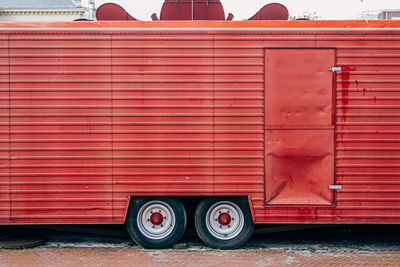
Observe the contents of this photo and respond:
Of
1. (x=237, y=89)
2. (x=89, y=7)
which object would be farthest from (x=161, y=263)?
(x=89, y=7)

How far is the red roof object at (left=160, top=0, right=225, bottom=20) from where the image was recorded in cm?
653

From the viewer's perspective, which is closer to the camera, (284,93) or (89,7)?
(284,93)

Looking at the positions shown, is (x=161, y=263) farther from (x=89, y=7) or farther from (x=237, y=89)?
(x=89, y=7)

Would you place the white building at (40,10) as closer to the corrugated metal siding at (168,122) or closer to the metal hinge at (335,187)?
the corrugated metal siding at (168,122)

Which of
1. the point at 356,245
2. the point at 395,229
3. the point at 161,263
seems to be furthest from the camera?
the point at 395,229

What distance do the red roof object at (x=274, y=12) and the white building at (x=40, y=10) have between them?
2363 cm

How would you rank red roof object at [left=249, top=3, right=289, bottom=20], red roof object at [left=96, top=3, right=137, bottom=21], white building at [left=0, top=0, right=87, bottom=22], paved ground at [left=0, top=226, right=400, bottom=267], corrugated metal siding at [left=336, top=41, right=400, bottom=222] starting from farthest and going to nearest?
white building at [left=0, top=0, right=87, bottom=22]
red roof object at [left=249, top=3, right=289, bottom=20]
red roof object at [left=96, top=3, right=137, bottom=21]
corrugated metal siding at [left=336, top=41, right=400, bottom=222]
paved ground at [left=0, top=226, right=400, bottom=267]

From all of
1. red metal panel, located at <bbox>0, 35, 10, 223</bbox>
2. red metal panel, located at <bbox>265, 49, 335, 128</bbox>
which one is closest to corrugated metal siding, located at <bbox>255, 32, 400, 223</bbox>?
red metal panel, located at <bbox>265, 49, 335, 128</bbox>

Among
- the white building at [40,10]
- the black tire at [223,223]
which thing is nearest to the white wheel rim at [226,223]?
the black tire at [223,223]

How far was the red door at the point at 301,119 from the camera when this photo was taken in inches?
226

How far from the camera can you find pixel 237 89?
5.78 m

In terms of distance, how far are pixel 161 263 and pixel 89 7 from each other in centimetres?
2626

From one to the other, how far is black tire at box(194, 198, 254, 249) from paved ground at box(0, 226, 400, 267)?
0.54 feet

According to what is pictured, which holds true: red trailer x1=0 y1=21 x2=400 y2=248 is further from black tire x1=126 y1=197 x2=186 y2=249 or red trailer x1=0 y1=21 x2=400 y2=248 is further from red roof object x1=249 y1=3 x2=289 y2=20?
red roof object x1=249 y1=3 x2=289 y2=20
